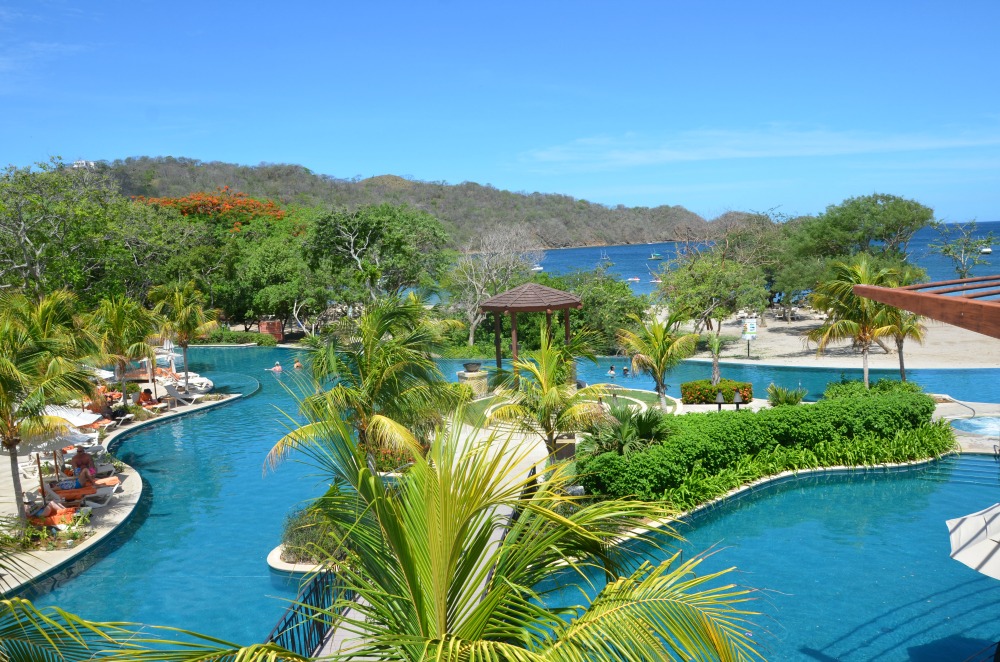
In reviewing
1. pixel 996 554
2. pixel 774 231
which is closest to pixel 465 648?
pixel 996 554

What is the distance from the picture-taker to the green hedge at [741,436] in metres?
12.9

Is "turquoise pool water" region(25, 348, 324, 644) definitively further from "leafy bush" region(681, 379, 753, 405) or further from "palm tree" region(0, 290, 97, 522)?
"leafy bush" region(681, 379, 753, 405)

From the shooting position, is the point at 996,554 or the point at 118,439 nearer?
the point at 996,554

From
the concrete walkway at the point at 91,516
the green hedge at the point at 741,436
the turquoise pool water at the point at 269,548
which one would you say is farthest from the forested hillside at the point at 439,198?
the green hedge at the point at 741,436

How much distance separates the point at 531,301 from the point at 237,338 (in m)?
21.7

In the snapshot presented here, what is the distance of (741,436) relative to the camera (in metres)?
14.6

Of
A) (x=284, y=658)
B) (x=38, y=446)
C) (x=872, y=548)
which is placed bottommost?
(x=872, y=548)

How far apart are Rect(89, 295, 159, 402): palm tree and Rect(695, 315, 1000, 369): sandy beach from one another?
19490 mm

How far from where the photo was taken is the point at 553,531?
12.4ft

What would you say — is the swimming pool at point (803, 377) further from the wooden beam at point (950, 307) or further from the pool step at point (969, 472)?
the wooden beam at point (950, 307)

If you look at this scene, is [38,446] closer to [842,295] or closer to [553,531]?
[553,531]

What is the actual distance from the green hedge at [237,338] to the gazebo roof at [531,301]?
18.3 meters

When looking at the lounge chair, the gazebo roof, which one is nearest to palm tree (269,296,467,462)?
the gazebo roof

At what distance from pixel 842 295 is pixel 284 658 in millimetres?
19089
